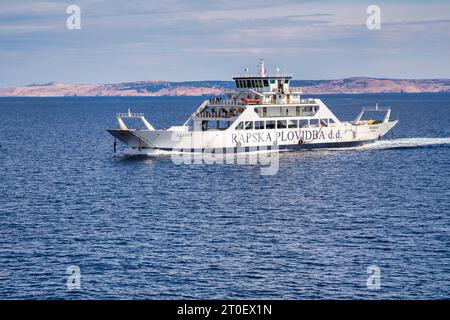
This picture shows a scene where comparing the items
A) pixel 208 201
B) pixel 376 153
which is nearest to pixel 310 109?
pixel 376 153

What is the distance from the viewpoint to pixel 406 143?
4311 inches

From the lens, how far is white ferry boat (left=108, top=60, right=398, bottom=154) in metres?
90.4

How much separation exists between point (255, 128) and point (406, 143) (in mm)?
25086

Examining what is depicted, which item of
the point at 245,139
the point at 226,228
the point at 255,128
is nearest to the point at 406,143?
the point at 255,128

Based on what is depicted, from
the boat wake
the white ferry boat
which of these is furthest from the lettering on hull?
the boat wake

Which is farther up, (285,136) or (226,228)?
(285,136)

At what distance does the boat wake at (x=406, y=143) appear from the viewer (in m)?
105

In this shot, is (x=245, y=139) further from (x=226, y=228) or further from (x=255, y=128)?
(x=226, y=228)

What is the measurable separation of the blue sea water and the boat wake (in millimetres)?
11993

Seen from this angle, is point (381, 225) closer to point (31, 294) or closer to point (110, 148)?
point (31, 294)

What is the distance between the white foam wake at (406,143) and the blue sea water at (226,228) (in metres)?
12.5

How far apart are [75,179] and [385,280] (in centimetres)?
4515

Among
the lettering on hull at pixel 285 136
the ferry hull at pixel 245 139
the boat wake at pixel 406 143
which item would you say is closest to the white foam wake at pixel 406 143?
the boat wake at pixel 406 143

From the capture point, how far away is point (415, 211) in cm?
5834
